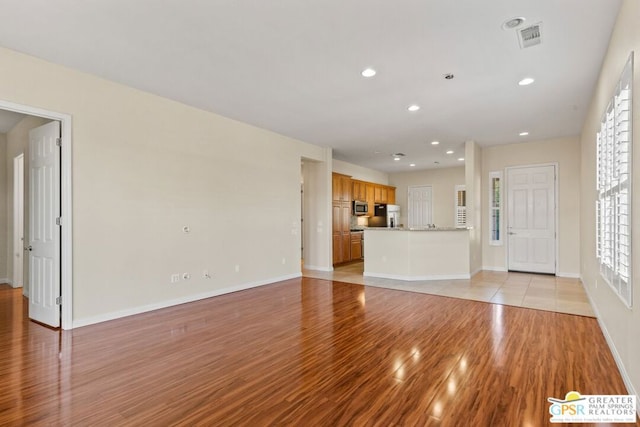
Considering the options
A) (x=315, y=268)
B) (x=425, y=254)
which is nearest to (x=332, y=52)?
(x=425, y=254)

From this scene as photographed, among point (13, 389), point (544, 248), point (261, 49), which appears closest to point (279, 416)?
point (13, 389)

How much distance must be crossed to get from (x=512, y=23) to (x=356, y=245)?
7.00m

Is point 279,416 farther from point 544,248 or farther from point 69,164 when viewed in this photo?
point 544,248

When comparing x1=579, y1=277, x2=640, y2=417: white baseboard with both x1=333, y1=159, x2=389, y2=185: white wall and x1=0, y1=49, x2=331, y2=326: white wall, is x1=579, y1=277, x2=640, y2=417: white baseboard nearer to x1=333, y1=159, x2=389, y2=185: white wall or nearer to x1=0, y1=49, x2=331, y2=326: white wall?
x1=0, y1=49, x2=331, y2=326: white wall

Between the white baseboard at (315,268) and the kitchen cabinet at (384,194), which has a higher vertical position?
the kitchen cabinet at (384,194)

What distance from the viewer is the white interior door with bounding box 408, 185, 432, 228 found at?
11062 millimetres

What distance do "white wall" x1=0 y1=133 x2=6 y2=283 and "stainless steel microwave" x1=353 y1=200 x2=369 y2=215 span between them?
7532 mm

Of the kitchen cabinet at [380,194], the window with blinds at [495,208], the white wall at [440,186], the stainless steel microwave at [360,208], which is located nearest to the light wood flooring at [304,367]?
the window with blinds at [495,208]

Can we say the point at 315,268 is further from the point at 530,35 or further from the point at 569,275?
the point at 530,35

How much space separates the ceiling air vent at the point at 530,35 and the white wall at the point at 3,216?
8257 mm

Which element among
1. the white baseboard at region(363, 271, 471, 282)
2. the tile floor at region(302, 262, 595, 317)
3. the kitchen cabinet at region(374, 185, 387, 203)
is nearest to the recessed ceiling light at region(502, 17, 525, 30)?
the tile floor at region(302, 262, 595, 317)

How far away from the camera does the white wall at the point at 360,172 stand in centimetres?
916

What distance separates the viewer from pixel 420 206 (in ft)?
36.8

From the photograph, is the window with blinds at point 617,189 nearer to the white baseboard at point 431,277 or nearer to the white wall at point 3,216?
the white baseboard at point 431,277
